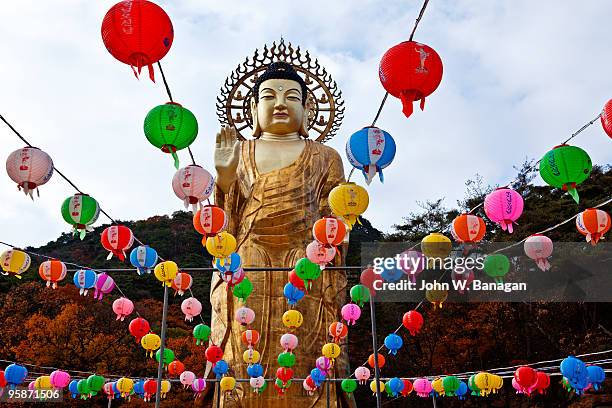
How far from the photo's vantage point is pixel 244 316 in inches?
298

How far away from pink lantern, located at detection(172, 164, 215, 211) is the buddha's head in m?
3.83

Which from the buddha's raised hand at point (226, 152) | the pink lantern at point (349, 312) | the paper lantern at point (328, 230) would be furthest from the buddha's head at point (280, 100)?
the paper lantern at point (328, 230)

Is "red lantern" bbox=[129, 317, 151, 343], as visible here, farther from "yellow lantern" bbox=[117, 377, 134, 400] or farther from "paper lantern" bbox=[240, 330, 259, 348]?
"paper lantern" bbox=[240, 330, 259, 348]

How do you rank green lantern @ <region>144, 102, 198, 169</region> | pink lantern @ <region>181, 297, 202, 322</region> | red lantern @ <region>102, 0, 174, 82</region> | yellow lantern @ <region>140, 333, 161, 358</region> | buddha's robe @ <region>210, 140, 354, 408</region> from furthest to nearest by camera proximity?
yellow lantern @ <region>140, 333, 161, 358</region>, pink lantern @ <region>181, 297, 202, 322</region>, buddha's robe @ <region>210, 140, 354, 408</region>, green lantern @ <region>144, 102, 198, 169</region>, red lantern @ <region>102, 0, 174, 82</region>

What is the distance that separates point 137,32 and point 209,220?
2.17m

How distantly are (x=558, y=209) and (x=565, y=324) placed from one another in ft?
A: 12.5

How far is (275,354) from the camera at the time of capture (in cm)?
769

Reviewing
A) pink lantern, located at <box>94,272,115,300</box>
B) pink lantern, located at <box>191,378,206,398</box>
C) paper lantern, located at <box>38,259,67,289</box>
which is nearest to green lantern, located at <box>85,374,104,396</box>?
pink lantern, located at <box>191,378,206,398</box>

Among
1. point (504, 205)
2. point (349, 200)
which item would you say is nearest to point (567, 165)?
point (504, 205)

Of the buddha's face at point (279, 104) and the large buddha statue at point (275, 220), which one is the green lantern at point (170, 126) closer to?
the large buddha statue at point (275, 220)

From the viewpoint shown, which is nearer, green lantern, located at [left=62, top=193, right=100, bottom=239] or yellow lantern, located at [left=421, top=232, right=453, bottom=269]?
green lantern, located at [left=62, top=193, right=100, bottom=239]

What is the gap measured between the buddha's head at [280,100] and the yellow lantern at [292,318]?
2.80 meters

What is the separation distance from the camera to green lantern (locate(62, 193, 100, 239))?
18.9 ft

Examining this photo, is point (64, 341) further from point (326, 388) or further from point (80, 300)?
point (326, 388)
